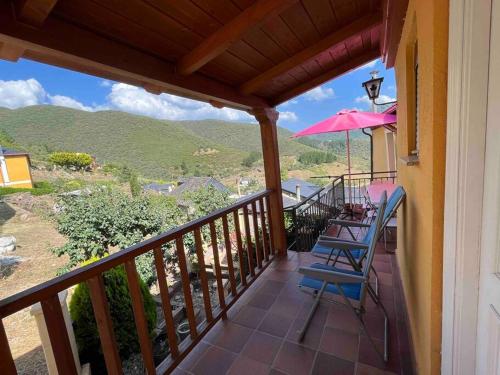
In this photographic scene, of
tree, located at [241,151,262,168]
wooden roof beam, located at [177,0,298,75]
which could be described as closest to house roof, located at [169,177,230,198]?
tree, located at [241,151,262,168]

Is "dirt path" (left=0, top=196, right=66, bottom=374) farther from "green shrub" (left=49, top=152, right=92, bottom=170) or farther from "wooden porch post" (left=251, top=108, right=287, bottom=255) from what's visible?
"wooden porch post" (left=251, top=108, right=287, bottom=255)

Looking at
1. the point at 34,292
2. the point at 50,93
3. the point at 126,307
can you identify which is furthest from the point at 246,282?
the point at 50,93

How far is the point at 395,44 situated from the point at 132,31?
6.81 feet

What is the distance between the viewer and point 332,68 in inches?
109

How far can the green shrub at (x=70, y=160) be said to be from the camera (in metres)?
12.4

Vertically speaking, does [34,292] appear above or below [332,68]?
below

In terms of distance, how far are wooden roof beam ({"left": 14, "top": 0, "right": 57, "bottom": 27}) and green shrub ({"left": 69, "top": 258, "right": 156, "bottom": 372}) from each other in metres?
2.23

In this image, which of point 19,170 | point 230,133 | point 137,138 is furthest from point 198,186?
point 230,133

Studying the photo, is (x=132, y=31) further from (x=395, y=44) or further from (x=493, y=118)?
(x=395, y=44)

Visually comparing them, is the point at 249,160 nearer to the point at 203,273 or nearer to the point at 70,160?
the point at 70,160

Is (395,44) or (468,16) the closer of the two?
(468,16)

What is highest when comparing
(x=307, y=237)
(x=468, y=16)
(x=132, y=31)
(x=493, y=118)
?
(x=132, y=31)

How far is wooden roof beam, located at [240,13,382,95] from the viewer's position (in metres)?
1.96

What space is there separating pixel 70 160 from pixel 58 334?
556 inches
